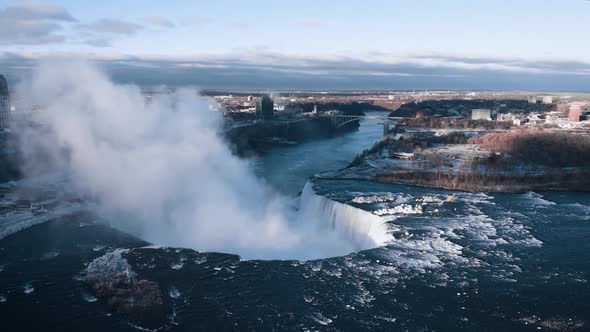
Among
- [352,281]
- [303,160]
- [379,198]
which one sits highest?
[379,198]

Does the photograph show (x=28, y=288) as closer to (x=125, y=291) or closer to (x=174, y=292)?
(x=125, y=291)

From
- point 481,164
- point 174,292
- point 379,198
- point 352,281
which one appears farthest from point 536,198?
point 174,292

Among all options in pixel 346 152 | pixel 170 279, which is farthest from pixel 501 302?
pixel 346 152

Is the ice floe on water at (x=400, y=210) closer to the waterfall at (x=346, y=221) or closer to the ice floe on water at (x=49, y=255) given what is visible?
the waterfall at (x=346, y=221)

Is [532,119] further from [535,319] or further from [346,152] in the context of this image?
[535,319]

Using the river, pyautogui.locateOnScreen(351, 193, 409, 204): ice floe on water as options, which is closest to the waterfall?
pyautogui.locateOnScreen(351, 193, 409, 204): ice floe on water
